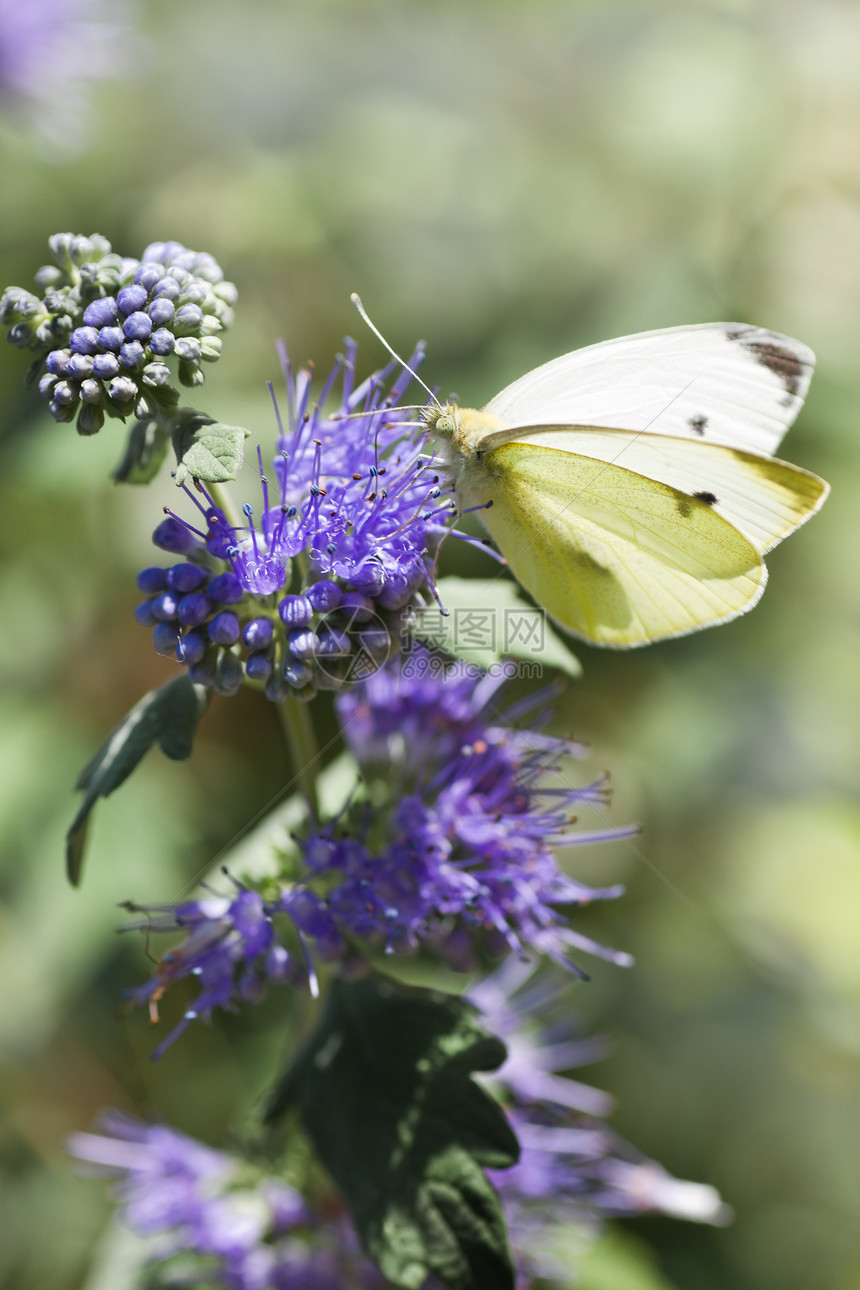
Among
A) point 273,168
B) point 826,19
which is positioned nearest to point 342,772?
point 273,168

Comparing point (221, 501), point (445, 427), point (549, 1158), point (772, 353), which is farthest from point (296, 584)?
point (549, 1158)

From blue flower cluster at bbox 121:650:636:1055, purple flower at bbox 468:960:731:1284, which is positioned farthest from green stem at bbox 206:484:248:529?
purple flower at bbox 468:960:731:1284

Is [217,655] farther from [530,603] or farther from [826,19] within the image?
[826,19]

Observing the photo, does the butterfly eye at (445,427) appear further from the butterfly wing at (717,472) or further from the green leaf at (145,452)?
the green leaf at (145,452)

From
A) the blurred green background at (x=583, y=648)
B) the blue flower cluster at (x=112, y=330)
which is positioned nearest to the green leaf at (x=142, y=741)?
the blue flower cluster at (x=112, y=330)

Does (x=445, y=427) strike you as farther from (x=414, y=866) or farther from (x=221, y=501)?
(x=414, y=866)
